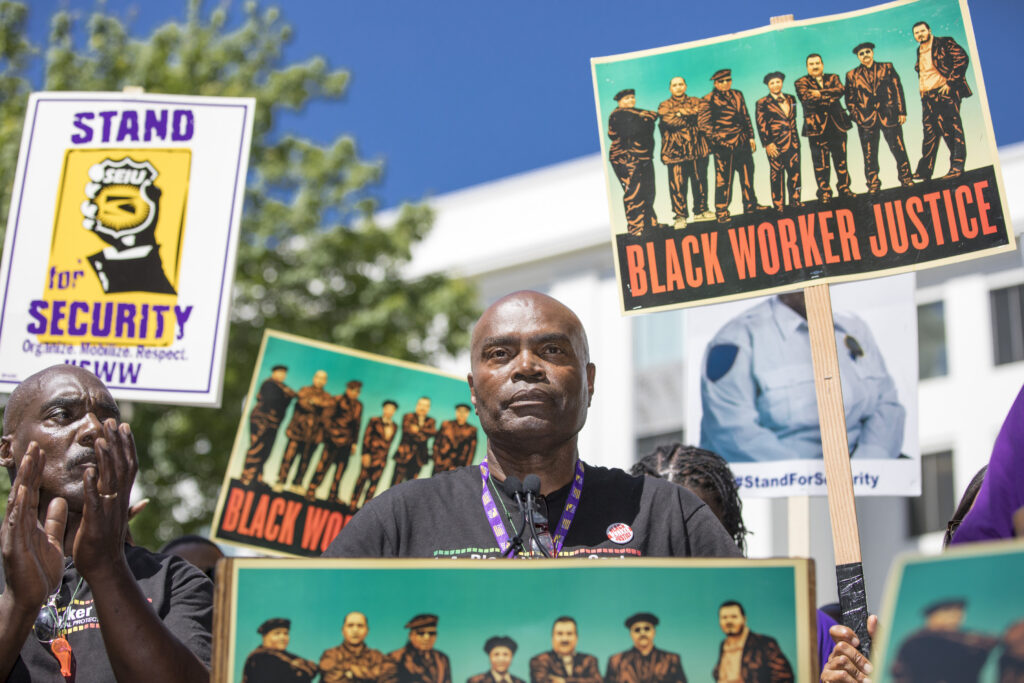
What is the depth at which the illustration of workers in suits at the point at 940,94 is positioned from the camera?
362 centimetres

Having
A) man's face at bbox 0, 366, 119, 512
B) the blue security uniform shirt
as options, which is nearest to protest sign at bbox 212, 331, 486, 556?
the blue security uniform shirt

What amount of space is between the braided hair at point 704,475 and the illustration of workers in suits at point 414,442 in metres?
1.01

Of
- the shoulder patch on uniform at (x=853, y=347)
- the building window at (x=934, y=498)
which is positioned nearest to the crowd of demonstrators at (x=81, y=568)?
the shoulder patch on uniform at (x=853, y=347)

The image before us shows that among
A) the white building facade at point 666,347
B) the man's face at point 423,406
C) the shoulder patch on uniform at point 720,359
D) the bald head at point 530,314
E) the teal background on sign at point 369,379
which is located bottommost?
the bald head at point 530,314

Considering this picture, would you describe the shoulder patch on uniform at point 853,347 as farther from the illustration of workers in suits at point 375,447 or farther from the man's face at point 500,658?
the man's face at point 500,658

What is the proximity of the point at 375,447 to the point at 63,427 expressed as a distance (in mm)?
2180

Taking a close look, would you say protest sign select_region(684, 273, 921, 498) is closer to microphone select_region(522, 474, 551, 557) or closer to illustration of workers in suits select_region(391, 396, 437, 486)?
illustration of workers in suits select_region(391, 396, 437, 486)

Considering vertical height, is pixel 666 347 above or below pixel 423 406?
above

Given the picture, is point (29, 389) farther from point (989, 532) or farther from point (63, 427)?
point (989, 532)

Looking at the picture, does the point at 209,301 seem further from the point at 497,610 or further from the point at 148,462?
the point at 148,462

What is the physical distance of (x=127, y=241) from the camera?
15.5ft

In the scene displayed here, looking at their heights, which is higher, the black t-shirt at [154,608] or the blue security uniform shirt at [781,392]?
the blue security uniform shirt at [781,392]

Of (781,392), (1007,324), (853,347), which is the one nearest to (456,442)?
(781,392)

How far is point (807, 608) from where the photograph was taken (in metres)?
2.15
